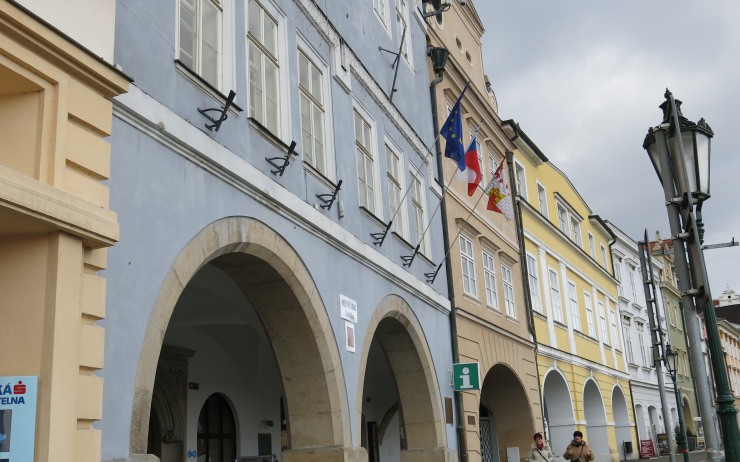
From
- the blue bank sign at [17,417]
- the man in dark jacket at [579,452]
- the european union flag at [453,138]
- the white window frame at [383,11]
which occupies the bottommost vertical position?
the man in dark jacket at [579,452]

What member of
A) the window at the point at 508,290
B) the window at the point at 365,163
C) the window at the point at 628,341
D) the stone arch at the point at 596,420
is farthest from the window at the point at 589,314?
the window at the point at 365,163

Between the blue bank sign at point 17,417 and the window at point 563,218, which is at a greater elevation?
the window at point 563,218

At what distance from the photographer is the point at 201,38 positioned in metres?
8.13

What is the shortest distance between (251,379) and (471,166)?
5.28 meters

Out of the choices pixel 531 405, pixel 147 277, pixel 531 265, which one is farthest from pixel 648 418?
pixel 147 277

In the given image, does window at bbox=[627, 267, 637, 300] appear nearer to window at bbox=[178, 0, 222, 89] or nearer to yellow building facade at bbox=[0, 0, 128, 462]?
window at bbox=[178, 0, 222, 89]

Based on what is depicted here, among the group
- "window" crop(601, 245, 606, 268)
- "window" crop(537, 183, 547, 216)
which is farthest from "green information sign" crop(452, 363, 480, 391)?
"window" crop(601, 245, 606, 268)

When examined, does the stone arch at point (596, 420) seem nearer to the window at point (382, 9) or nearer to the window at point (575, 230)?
the window at point (575, 230)

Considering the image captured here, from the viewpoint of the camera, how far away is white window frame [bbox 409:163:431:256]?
14.7 metres

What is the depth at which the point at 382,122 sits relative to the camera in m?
13.5

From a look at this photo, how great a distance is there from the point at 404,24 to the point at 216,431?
8.23 meters

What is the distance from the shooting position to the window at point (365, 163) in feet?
39.7

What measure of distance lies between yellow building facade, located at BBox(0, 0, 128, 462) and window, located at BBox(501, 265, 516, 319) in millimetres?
15004

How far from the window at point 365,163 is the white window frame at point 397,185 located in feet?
2.23
